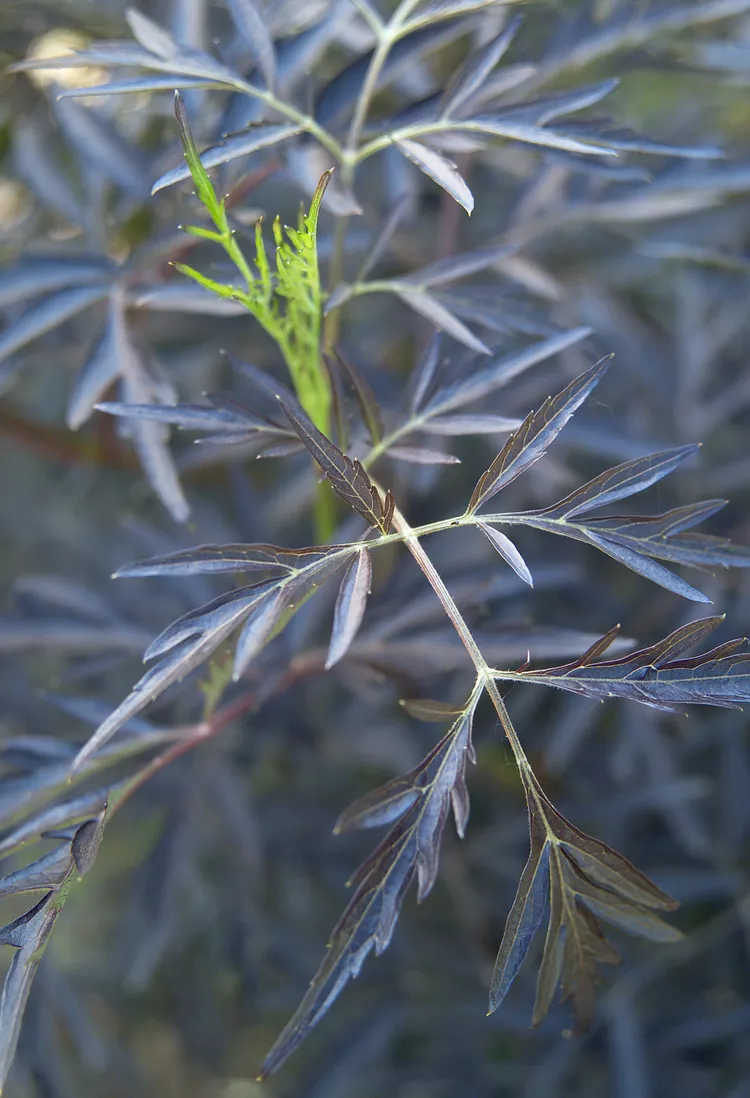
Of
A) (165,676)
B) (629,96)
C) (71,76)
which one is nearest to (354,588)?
(165,676)

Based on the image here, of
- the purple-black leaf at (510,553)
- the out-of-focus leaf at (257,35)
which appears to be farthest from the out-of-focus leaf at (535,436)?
the out-of-focus leaf at (257,35)

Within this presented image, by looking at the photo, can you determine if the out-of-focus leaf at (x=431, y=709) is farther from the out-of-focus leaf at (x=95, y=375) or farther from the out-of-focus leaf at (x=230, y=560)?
the out-of-focus leaf at (x=95, y=375)

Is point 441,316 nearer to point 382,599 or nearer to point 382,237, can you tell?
point 382,237

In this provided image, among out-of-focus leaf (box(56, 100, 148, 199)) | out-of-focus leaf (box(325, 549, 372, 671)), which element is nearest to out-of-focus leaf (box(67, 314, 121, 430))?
out-of-focus leaf (box(56, 100, 148, 199))

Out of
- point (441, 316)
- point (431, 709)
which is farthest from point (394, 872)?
point (441, 316)

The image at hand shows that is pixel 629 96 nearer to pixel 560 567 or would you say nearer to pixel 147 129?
pixel 147 129
